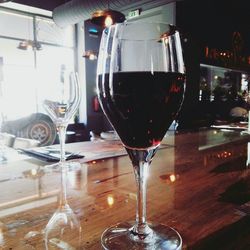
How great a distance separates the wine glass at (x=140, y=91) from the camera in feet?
1.34

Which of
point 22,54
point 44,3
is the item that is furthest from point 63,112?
point 44,3

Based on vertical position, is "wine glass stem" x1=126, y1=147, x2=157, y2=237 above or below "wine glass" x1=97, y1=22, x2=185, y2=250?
below

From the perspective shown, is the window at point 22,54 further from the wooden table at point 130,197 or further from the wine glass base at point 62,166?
the wooden table at point 130,197

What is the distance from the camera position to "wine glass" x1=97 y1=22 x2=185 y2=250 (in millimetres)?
409

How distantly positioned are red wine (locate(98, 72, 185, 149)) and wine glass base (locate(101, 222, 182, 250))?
0.13 metres

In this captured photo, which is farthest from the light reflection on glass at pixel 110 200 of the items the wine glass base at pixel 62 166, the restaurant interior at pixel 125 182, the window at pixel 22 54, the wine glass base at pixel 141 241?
the window at pixel 22 54

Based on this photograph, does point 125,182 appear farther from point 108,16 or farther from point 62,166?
point 108,16

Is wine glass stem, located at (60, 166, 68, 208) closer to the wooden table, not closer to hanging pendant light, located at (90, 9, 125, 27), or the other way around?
the wooden table

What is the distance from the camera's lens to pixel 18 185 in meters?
0.72

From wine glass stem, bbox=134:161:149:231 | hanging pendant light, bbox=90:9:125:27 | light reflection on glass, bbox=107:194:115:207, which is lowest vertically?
light reflection on glass, bbox=107:194:115:207

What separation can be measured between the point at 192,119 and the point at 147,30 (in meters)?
→ 7.37

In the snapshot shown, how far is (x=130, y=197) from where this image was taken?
62 cm

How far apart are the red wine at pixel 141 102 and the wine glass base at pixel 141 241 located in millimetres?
133

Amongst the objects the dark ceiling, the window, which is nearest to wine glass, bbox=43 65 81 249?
the window
